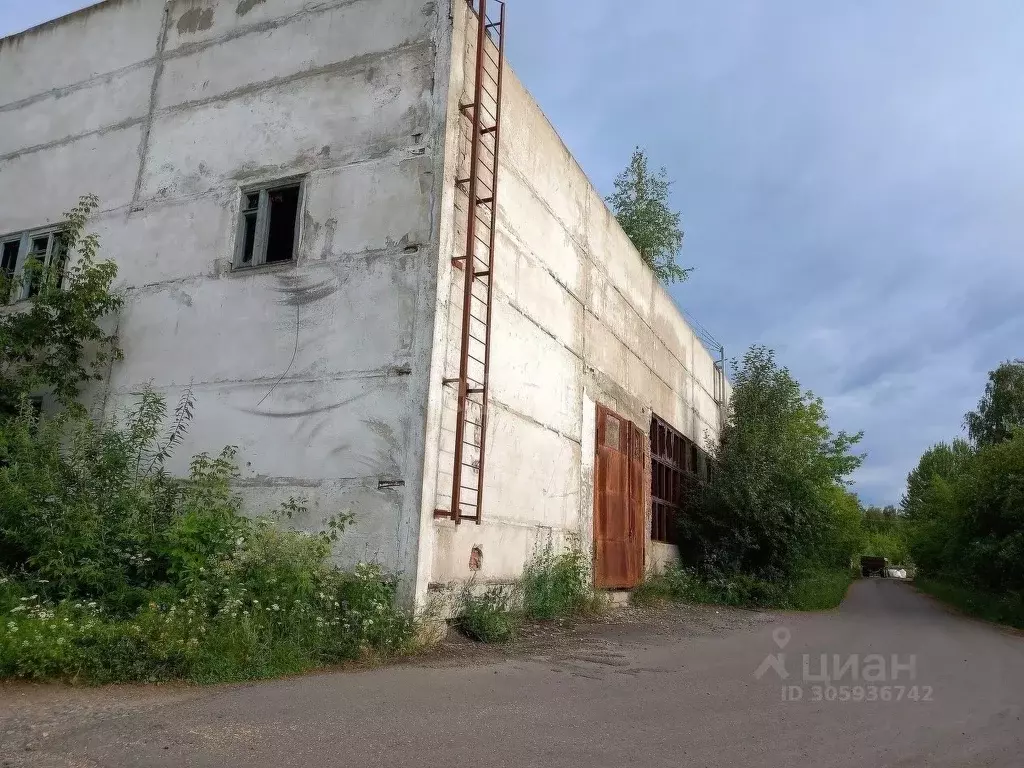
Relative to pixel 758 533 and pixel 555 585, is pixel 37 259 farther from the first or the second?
pixel 758 533

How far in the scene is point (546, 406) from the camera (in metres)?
10.3

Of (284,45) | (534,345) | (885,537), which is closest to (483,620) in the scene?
(534,345)

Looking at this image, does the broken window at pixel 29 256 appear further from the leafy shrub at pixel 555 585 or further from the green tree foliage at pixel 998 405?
the green tree foliage at pixel 998 405

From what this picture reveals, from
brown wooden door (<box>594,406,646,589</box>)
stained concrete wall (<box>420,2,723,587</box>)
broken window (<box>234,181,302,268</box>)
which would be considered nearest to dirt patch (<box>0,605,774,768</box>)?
brown wooden door (<box>594,406,646,589</box>)

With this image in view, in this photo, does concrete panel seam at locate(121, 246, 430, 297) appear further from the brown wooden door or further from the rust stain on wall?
the brown wooden door

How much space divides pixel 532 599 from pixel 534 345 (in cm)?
319

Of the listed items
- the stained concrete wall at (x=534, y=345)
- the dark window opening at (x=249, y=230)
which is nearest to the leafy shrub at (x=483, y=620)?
the stained concrete wall at (x=534, y=345)

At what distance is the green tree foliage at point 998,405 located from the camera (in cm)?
3656

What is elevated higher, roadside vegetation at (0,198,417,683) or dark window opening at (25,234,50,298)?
dark window opening at (25,234,50,298)

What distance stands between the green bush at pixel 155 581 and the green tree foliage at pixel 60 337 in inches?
48.4

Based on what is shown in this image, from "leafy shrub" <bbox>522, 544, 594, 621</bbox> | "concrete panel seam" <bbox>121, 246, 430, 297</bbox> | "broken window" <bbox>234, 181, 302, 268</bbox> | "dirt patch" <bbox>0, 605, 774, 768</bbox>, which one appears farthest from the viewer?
"leafy shrub" <bbox>522, 544, 594, 621</bbox>

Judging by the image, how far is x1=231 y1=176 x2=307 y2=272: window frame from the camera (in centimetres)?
873

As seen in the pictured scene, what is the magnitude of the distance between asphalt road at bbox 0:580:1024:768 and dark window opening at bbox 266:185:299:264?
16.4ft
